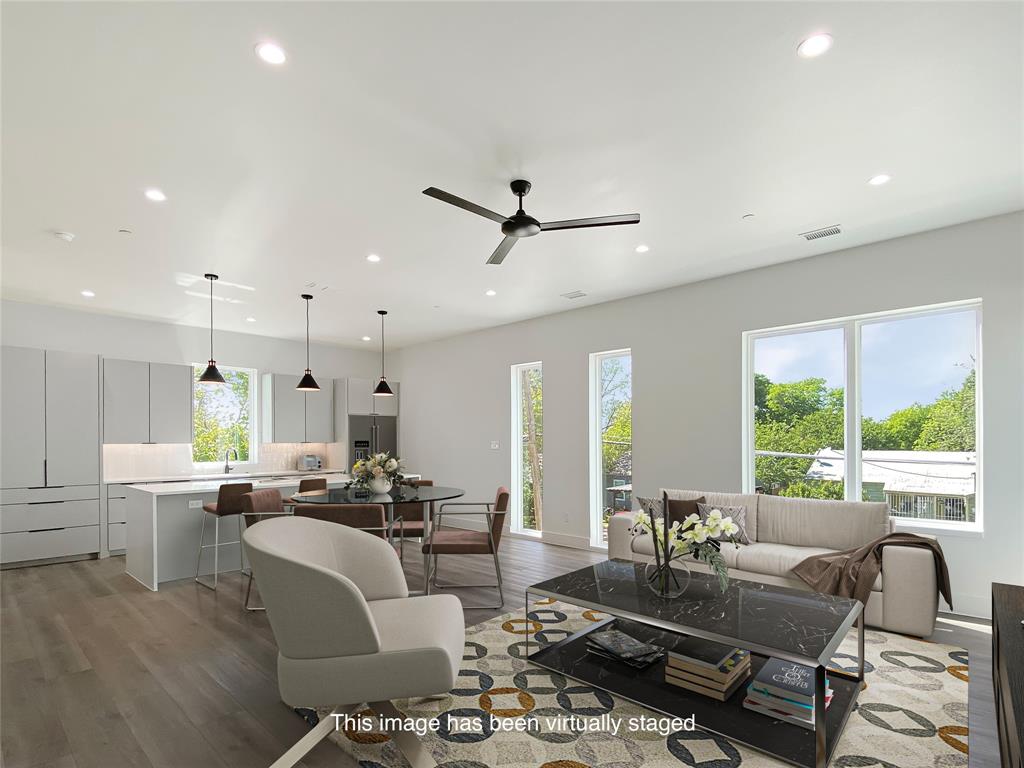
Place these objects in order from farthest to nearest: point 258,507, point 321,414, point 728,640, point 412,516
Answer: point 321,414
point 412,516
point 258,507
point 728,640

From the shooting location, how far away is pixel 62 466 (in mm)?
5965

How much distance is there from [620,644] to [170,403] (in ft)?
21.0

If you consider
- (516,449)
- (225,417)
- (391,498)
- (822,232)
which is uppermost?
(822,232)

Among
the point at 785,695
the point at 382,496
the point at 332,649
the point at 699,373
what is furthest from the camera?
the point at 699,373

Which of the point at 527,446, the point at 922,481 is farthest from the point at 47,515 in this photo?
the point at 922,481

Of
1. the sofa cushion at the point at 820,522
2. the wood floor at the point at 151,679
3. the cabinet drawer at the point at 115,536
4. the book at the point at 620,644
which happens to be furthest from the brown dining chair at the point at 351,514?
the cabinet drawer at the point at 115,536

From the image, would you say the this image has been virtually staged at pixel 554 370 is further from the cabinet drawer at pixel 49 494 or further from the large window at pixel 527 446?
the large window at pixel 527 446

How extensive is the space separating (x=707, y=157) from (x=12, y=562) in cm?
753

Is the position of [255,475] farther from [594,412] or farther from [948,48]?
[948,48]

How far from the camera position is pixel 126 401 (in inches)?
255

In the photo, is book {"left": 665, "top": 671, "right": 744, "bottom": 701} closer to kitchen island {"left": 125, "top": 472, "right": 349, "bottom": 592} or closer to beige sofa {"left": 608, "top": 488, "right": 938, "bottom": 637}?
beige sofa {"left": 608, "top": 488, "right": 938, "bottom": 637}

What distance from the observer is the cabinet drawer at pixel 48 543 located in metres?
5.62

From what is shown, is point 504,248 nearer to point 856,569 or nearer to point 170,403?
point 856,569

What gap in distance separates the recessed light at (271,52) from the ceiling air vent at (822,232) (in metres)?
3.82
